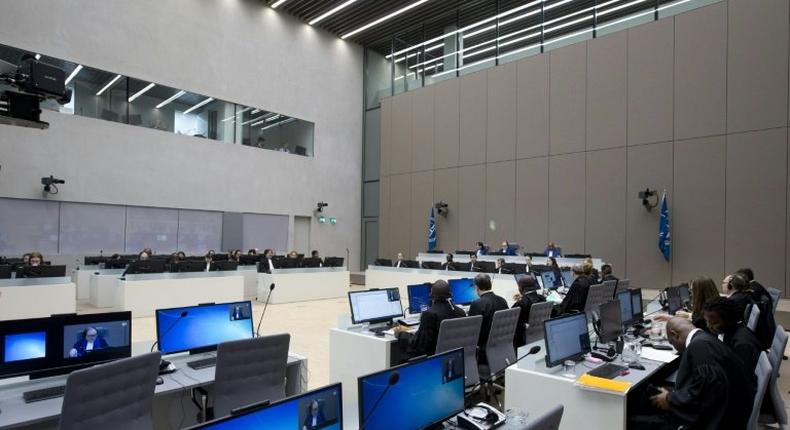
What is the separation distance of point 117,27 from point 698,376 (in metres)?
14.9

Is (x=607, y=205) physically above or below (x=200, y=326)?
above

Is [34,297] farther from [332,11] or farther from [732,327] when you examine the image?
[332,11]

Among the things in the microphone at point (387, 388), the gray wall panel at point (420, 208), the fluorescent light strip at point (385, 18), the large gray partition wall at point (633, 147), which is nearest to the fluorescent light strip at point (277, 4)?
the fluorescent light strip at point (385, 18)

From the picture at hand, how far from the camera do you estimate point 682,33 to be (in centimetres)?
1234

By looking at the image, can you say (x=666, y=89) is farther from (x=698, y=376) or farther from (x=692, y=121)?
(x=698, y=376)

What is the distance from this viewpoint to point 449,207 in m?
17.1

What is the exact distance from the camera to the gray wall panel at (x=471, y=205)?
16234mm

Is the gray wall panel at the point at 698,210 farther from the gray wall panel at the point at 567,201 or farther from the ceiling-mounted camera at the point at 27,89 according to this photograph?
the ceiling-mounted camera at the point at 27,89

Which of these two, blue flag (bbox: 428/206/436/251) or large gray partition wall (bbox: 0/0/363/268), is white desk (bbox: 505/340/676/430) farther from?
blue flag (bbox: 428/206/436/251)

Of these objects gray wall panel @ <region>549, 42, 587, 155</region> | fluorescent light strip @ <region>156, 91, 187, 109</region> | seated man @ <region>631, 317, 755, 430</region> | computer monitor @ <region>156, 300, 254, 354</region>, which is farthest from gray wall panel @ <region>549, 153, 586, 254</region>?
computer monitor @ <region>156, 300, 254, 354</region>

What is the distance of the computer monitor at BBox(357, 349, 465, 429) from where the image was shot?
2.12 meters

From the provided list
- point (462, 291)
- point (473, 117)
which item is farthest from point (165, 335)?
point (473, 117)

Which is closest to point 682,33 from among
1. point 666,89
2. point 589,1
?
point 666,89

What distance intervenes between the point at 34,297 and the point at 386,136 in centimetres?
1300
